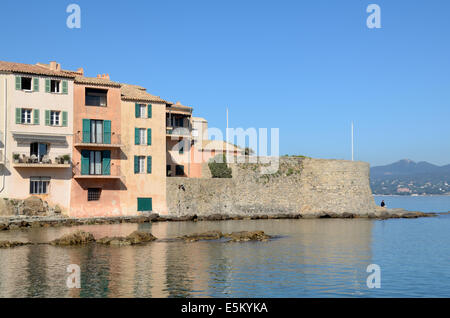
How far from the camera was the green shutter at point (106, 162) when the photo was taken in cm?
4481

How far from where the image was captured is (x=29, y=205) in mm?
40531

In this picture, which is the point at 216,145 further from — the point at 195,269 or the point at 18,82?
the point at 195,269

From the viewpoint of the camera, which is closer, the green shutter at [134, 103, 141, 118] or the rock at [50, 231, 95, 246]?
the rock at [50, 231, 95, 246]

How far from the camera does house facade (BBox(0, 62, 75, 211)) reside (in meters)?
40.3

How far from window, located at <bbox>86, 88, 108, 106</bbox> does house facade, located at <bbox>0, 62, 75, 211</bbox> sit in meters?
1.86

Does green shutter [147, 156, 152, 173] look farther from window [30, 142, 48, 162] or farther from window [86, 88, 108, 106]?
window [30, 142, 48, 162]

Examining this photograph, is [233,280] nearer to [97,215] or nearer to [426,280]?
[426,280]

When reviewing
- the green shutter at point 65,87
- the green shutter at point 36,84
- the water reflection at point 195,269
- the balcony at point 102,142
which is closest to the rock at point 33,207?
the balcony at point 102,142

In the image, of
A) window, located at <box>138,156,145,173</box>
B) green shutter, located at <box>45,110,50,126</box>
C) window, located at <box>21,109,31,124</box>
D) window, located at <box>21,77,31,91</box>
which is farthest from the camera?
window, located at <box>138,156,145,173</box>

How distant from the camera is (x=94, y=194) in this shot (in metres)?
44.8

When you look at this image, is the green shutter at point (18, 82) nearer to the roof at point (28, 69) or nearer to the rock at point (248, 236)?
the roof at point (28, 69)

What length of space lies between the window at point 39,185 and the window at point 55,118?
4.39 m

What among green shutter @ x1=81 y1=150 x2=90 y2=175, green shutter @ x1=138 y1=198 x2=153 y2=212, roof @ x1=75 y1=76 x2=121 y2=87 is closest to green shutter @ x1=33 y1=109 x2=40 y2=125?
roof @ x1=75 y1=76 x2=121 y2=87

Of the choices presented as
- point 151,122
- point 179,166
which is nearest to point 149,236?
point 151,122
